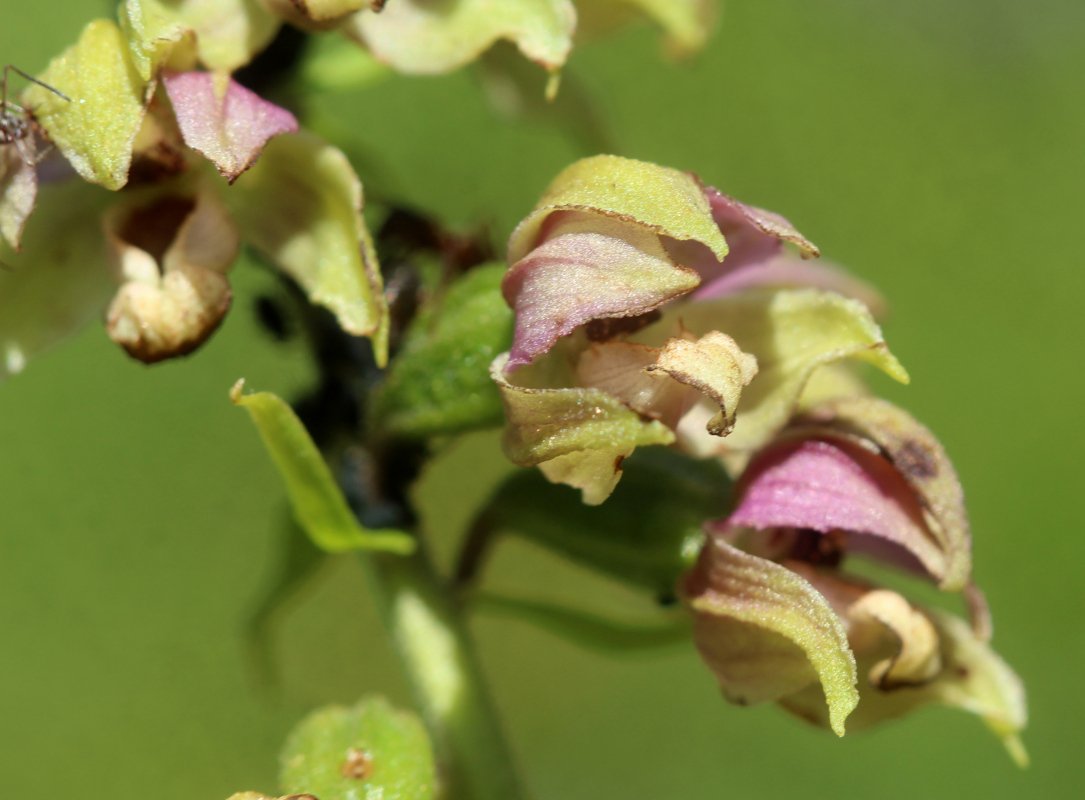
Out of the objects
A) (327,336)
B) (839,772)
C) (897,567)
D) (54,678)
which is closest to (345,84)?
(327,336)

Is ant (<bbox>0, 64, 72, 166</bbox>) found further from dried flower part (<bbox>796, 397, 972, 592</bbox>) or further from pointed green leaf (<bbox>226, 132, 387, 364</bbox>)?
dried flower part (<bbox>796, 397, 972, 592</bbox>)

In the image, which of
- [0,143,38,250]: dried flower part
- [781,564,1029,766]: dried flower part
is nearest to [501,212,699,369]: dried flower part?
[781,564,1029,766]: dried flower part

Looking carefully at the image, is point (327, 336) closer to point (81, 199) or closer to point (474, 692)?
point (81, 199)

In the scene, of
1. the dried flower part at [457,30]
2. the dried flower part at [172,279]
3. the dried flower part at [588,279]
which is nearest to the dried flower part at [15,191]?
the dried flower part at [172,279]

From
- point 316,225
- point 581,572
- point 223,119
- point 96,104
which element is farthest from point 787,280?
point 581,572

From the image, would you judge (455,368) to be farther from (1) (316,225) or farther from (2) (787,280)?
(2) (787,280)
